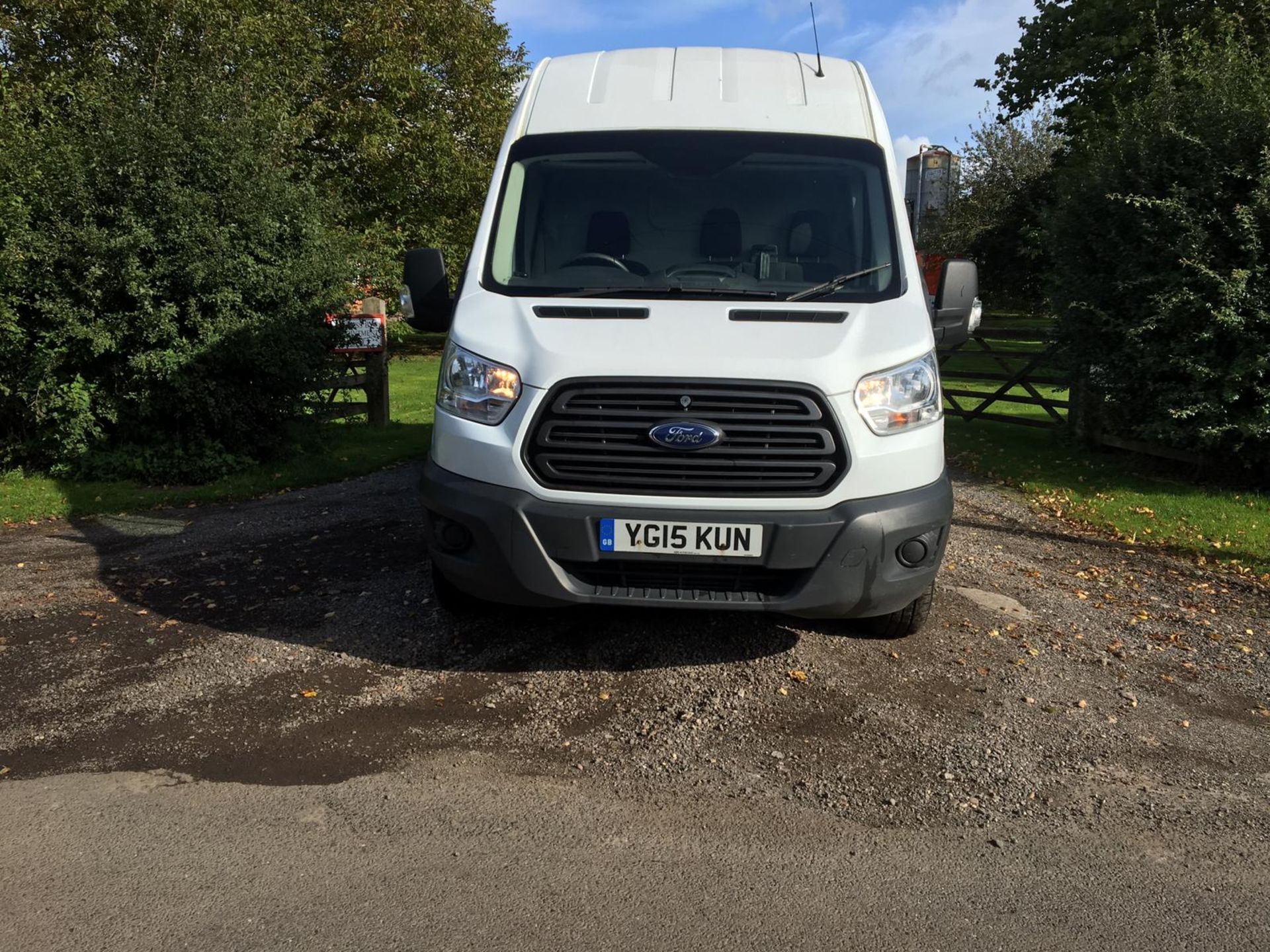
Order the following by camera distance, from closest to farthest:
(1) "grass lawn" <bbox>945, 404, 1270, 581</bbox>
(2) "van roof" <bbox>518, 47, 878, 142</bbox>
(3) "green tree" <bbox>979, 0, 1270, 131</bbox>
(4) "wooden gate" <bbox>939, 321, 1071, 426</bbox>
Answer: (2) "van roof" <bbox>518, 47, 878, 142</bbox>, (1) "grass lawn" <bbox>945, 404, 1270, 581</bbox>, (4) "wooden gate" <bbox>939, 321, 1071, 426</bbox>, (3) "green tree" <bbox>979, 0, 1270, 131</bbox>

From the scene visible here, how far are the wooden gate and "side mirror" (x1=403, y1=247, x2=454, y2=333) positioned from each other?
896cm

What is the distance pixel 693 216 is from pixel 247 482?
597cm

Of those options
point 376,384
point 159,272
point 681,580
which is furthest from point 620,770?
point 376,384

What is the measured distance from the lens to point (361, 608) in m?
5.75

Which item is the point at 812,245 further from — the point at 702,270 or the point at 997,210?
the point at 997,210

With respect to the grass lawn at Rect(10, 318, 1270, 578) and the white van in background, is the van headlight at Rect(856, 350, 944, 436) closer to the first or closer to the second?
the white van in background

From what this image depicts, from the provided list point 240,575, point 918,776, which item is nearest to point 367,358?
point 240,575

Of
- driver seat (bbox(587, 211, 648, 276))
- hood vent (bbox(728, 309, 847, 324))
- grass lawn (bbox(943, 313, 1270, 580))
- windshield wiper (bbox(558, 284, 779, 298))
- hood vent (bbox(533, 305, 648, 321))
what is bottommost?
grass lawn (bbox(943, 313, 1270, 580))

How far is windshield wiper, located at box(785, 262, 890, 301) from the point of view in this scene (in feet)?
15.6

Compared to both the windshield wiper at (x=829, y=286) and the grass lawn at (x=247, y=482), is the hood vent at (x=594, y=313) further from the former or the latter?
the grass lawn at (x=247, y=482)

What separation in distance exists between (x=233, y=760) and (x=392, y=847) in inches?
38.0

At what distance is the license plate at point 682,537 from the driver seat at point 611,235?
1.57m

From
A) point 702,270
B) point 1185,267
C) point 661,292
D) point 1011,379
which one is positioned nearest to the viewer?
point 661,292

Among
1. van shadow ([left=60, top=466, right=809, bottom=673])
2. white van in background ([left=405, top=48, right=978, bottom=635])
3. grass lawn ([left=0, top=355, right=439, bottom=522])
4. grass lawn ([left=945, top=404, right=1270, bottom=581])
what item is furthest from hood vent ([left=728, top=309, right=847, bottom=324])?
grass lawn ([left=0, top=355, right=439, bottom=522])
